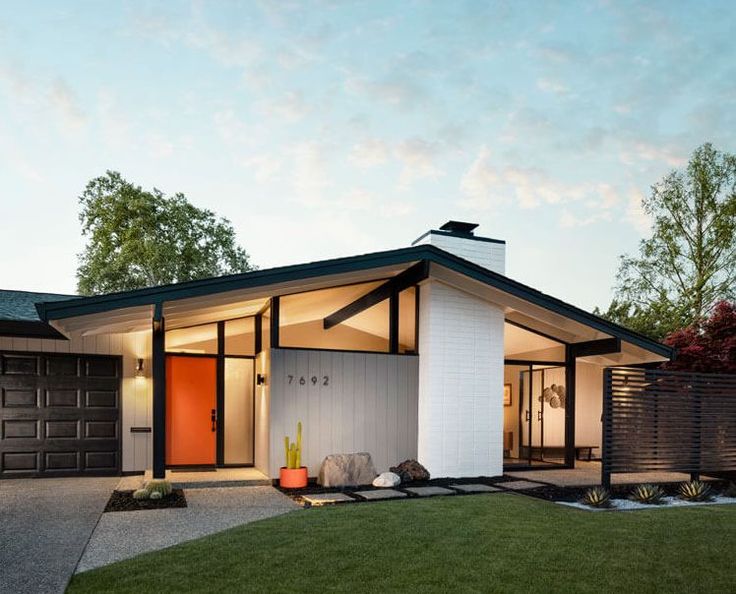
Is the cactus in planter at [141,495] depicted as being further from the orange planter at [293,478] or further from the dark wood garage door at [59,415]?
the dark wood garage door at [59,415]

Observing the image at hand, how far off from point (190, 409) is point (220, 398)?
1.90 feet

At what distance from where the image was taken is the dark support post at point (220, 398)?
11.1 metres

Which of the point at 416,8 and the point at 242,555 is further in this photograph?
the point at 416,8

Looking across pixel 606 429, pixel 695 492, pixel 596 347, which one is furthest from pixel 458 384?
pixel 695 492

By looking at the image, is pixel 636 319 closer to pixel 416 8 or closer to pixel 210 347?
pixel 416 8

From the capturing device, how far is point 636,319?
866 inches

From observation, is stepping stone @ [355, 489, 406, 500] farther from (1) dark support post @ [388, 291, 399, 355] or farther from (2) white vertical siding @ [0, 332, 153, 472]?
(2) white vertical siding @ [0, 332, 153, 472]

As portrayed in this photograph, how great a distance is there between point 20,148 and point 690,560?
17702 mm

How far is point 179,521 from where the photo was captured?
659 centimetres

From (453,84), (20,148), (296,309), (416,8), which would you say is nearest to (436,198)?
(453,84)

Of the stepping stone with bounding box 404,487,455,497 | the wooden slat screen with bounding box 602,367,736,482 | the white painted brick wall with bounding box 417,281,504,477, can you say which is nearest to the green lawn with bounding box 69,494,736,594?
the stepping stone with bounding box 404,487,455,497

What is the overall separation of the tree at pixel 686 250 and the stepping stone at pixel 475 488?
14.3m

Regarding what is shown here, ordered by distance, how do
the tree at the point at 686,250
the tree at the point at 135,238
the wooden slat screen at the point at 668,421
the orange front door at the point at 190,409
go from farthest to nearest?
the tree at the point at 135,238
the tree at the point at 686,250
the orange front door at the point at 190,409
the wooden slat screen at the point at 668,421

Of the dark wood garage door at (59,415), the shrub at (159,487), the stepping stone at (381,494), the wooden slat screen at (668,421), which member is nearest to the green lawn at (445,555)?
the stepping stone at (381,494)
